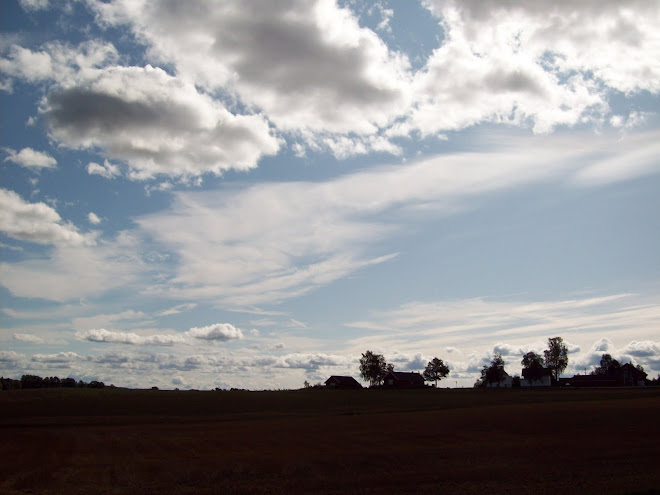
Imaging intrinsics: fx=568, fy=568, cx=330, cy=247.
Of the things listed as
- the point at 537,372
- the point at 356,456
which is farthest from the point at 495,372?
the point at 356,456

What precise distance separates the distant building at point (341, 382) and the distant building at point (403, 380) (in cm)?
1067

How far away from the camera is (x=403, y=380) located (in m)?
189

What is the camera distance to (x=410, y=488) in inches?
907

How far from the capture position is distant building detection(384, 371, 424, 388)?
188 metres

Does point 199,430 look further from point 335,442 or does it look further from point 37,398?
point 37,398

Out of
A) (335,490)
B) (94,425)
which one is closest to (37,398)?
(94,425)

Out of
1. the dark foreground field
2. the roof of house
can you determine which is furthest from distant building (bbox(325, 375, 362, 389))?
the dark foreground field

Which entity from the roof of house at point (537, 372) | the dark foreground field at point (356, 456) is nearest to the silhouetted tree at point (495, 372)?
the roof of house at point (537, 372)

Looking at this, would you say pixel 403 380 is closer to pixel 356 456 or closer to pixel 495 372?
pixel 495 372

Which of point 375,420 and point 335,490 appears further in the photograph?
point 375,420

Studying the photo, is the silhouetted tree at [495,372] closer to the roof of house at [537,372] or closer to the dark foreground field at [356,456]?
the roof of house at [537,372]

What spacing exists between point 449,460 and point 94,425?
150 feet

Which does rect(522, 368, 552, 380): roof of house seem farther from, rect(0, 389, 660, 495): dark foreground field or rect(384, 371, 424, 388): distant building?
rect(0, 389, 660, 495): dark foreground field

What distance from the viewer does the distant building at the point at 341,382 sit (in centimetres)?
18875
